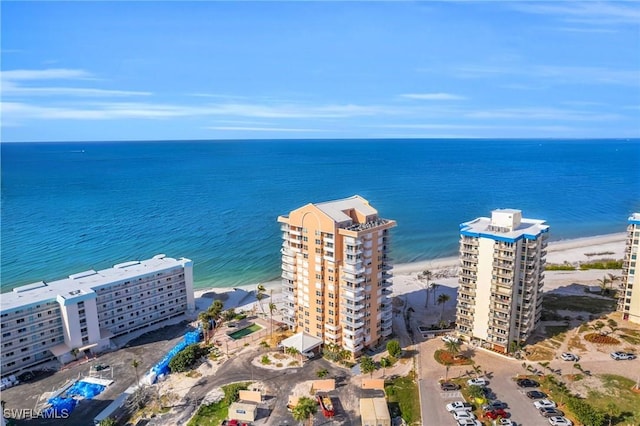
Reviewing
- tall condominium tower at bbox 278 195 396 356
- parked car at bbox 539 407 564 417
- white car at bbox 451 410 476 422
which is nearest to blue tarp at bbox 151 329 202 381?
tall condominium tower at bbox 278 195 396 356

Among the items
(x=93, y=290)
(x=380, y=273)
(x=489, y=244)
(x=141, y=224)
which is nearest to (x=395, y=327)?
(x=380, y=273)

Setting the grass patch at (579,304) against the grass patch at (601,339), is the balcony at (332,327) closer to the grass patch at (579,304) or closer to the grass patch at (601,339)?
the grass patch at (601,339)

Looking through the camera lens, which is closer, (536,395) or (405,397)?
(536,395)

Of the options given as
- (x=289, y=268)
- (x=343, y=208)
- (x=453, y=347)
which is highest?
(x=343, y=208)

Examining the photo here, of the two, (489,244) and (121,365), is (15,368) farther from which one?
(489,244)

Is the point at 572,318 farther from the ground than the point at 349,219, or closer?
closer

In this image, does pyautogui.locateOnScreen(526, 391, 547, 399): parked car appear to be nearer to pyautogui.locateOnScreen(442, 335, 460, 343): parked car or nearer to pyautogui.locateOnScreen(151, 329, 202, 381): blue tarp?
pyautogui.locateOnScreen(442, 335, 460, 343): parked car

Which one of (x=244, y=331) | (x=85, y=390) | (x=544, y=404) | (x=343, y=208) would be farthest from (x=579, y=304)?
(x=85, y=390)

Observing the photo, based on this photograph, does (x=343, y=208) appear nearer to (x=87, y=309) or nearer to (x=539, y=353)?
(x=539, y=353)
